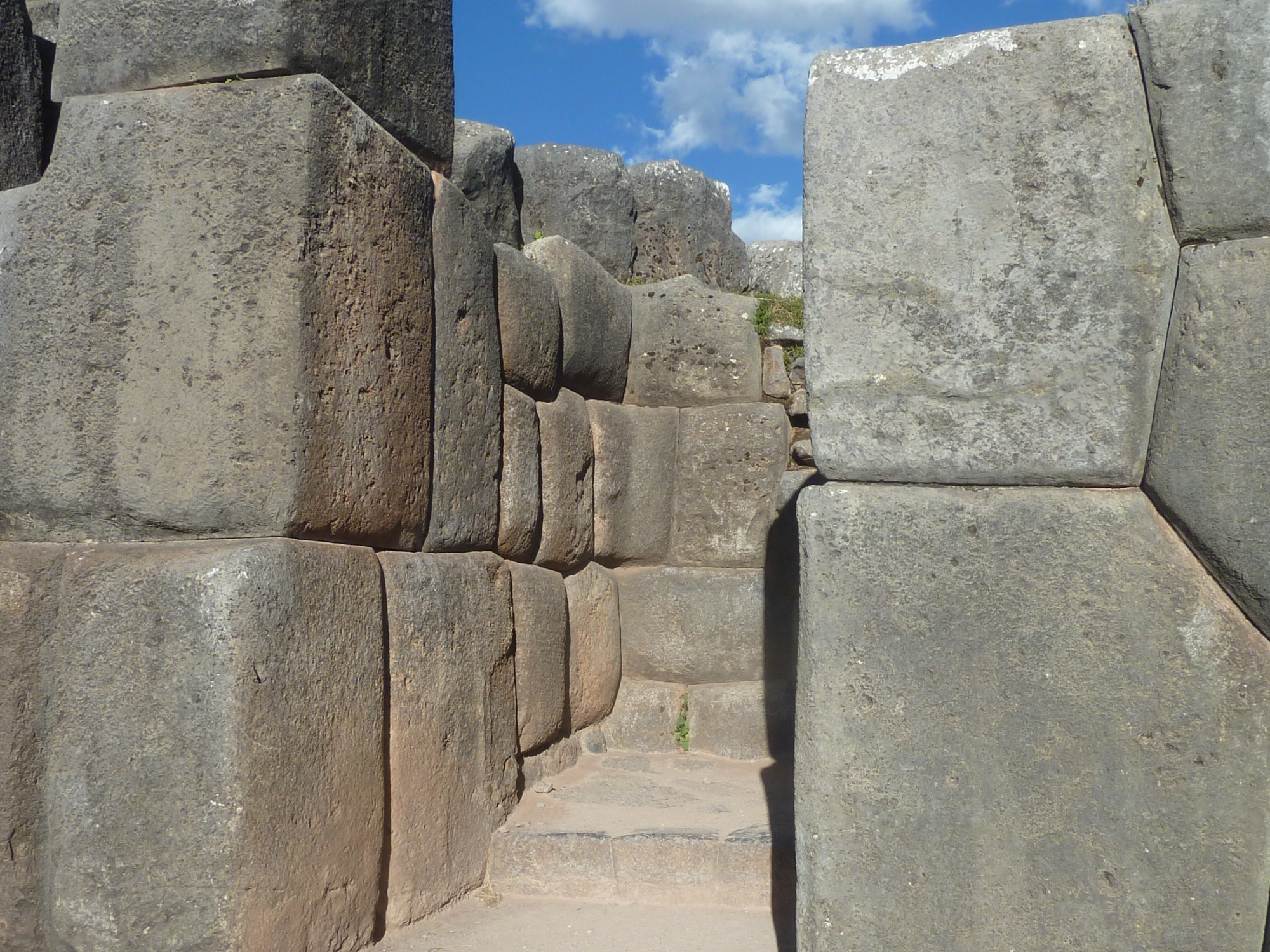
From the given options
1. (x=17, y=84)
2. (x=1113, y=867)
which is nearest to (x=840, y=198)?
(x=1113, y=867)

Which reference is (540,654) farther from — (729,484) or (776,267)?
(776,267)

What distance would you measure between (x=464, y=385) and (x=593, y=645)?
1.37 meters

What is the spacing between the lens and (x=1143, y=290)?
1597mm

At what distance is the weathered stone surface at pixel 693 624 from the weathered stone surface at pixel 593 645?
0.26 ft

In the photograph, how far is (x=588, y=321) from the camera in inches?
155

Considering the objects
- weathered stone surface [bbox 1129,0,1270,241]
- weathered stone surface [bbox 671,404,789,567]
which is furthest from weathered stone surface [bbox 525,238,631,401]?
weathered stone surface [bbox 1129,0,1270,241]

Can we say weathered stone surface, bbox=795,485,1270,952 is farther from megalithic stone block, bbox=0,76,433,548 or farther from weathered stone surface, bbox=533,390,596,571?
weathered stone surface, bbox=533,390,596,571

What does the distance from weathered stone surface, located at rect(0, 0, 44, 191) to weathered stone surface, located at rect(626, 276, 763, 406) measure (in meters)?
2.32

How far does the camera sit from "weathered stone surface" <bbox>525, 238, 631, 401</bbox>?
3805 mm

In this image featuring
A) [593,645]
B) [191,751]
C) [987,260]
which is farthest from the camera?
[593,645]

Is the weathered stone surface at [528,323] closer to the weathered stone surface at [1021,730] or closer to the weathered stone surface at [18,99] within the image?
the weathered stone surface at [18,99]

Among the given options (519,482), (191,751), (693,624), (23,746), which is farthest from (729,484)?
(23,746)

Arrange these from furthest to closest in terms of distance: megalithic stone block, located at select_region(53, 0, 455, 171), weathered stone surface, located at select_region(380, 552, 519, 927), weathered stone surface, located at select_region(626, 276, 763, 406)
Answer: weathered stone surface, located at select_region(626, 276, 763, 406) → weathered stone surface, located at select_region(380, 552, 519, 927) → megalithic stone block, located at select_region(53, 0, 455, 171)

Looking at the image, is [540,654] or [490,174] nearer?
[540,654]
